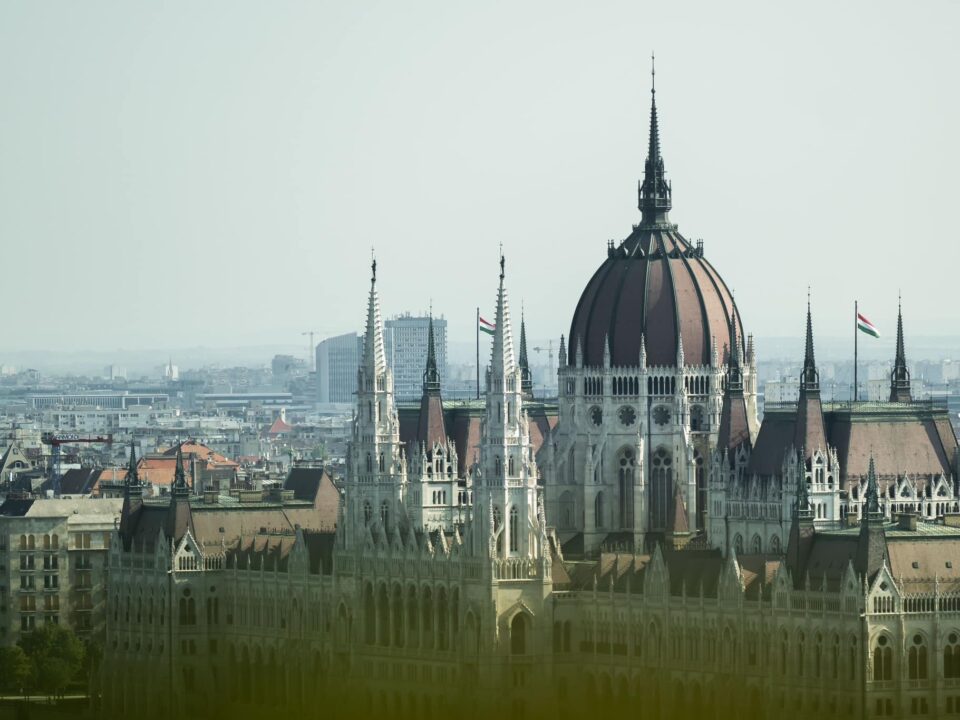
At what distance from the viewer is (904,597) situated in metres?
197

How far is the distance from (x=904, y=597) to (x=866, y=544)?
3.47 m

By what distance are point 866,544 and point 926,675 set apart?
7.60m

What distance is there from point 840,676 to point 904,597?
547cm

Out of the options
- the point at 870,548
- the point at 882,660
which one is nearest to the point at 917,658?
the point at 882,660

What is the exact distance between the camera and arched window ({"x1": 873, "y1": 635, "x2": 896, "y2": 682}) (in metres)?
197

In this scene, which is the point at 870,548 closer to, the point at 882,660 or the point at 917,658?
the point at 882,660

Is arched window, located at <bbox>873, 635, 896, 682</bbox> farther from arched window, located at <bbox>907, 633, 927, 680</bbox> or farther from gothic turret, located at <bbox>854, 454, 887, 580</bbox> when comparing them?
gothic turret, located at <bbox>854, 454, 887, 580</bbox>

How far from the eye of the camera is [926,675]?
7781 inches

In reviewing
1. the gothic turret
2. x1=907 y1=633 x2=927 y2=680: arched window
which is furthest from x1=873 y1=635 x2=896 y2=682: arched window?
the gothic turret

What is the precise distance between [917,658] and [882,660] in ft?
6.63

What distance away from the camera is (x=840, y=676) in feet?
650

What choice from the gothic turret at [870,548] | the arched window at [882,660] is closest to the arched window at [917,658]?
the arched window at [882,660]

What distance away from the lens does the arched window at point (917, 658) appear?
19725cm

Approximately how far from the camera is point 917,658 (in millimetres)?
197500
